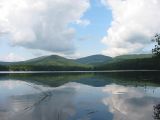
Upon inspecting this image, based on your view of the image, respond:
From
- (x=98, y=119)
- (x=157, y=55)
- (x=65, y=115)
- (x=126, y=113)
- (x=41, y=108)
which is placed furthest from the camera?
(x=157, y=55)

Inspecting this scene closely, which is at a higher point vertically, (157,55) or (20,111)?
(157,55)

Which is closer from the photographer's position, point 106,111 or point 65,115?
point 65,115

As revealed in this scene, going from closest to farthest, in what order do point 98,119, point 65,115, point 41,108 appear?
point 98,119 → point 65,115 → point 41,108

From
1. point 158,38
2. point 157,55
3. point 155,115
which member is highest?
point 158,38

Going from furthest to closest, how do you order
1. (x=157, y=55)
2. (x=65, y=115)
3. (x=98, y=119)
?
(x=157, y=55)
(x=65, y=115)
(x=98, y=119)

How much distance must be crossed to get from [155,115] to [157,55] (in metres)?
104

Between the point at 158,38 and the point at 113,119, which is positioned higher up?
the point at 158,38

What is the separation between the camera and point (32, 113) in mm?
38344

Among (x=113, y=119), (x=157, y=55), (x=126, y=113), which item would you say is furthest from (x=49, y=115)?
(x=157, y=55)

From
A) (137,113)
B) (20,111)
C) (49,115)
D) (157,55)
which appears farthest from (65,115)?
(157,55)

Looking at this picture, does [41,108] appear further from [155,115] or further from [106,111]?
[155,115]

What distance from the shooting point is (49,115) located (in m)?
36.2

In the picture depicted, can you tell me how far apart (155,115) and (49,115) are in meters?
14.1

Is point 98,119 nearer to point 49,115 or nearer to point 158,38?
point 49,115
